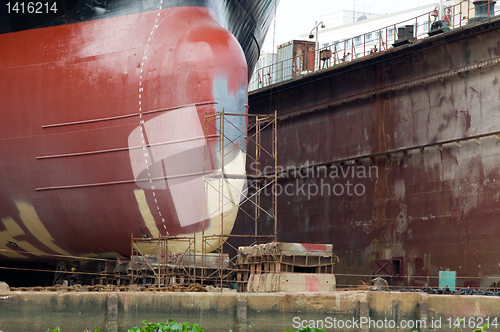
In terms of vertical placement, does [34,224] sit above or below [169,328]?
above

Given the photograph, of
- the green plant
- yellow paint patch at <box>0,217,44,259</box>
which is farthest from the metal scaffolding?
the green plant

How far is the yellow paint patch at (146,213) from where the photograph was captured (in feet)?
57.0

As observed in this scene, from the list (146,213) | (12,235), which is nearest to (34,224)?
(12,235)

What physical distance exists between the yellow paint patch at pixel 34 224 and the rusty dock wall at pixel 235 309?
7.23 m

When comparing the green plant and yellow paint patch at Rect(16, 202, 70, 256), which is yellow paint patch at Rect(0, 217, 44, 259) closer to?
yellow paint patch at Rect(16, 202, 70, 256)

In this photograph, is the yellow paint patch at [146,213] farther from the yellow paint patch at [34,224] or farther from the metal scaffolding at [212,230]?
the yellow paint patch at [34,224]

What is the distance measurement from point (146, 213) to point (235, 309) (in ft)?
19.2

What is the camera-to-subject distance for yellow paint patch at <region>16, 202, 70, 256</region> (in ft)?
60.1

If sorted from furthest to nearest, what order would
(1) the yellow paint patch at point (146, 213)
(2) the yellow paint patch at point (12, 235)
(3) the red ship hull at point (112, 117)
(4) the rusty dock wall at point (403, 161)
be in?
(2) the yellow paint patch at point (12, 235) → (4) the rusty dock wall at point (403, 161) → (1) the yellow paint patch at point (146, 213) → (3) the red ship hull at point (112, 117)

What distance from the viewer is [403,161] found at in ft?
65.8

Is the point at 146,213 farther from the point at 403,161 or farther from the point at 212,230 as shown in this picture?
the point at 403,161

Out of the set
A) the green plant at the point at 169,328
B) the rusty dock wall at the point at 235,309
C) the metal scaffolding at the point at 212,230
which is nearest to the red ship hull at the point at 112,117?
the metal scaffolding at the point at 212,230

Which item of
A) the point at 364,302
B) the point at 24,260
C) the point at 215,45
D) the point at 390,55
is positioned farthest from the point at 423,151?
the point at 24,260

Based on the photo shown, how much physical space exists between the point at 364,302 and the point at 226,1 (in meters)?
10.4
